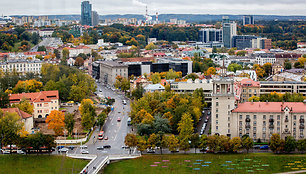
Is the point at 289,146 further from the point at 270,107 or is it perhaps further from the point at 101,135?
the point at 101,135

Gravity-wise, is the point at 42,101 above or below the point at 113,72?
below

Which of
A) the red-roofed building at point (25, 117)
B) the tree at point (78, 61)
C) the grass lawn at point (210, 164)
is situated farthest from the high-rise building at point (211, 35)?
the grass lawn at point (210, 164)

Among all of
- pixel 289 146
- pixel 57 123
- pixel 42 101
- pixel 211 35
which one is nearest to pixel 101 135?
pixel 57 123

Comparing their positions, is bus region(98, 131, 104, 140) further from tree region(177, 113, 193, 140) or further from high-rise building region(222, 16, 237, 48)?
high-rise building region(222, 16, 237, 48)

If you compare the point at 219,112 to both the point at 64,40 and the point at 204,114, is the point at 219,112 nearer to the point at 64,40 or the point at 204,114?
the point at 204,114

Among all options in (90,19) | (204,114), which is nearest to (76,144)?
(204,114)

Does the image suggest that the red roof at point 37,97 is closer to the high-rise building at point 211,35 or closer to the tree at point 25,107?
the tree at point 25,107
